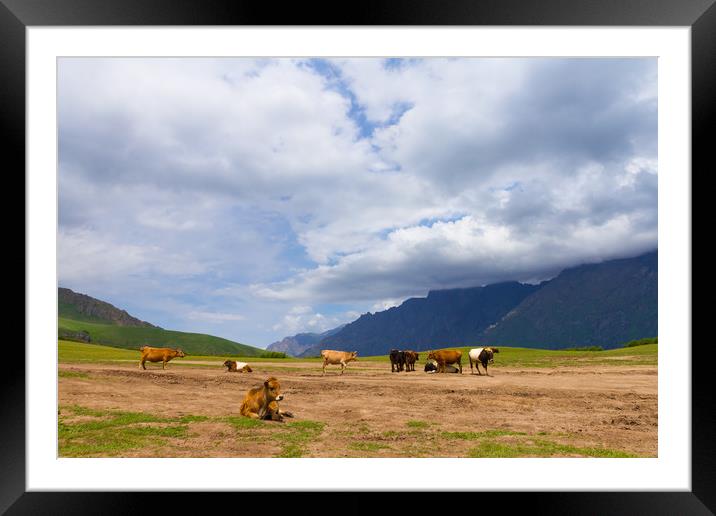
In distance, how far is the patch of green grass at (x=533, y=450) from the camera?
5.41 metres

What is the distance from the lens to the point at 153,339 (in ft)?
226

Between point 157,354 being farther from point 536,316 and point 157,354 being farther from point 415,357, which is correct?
point 536,316

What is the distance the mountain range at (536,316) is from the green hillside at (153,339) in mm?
40287

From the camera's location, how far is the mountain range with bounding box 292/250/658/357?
10931 cm

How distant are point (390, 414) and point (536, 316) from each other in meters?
128

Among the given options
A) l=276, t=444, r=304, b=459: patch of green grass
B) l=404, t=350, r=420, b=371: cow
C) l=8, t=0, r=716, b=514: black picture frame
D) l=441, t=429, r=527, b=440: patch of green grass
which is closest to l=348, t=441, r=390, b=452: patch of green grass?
l=276, t=444, r=304, b=459: patch of green grass

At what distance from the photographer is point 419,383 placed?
12.7 m

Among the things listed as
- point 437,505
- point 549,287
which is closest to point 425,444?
point 437,505

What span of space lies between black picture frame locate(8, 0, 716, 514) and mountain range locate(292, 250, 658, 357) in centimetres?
9365

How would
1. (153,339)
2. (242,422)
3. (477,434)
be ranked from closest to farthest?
(477,434), (242,422), (153,339)

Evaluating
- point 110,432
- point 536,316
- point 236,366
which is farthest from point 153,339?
point 536,316

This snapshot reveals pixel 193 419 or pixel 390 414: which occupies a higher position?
pixel 193 419

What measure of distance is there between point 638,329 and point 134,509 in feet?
405

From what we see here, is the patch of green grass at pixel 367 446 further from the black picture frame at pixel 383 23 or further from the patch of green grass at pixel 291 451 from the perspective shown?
the black picture frame at pixel 383 23
